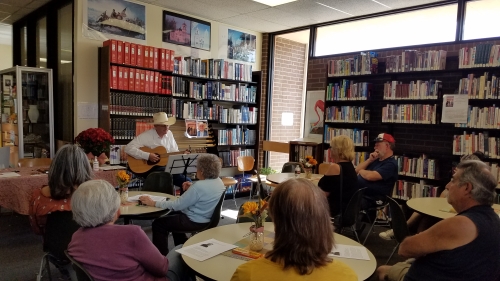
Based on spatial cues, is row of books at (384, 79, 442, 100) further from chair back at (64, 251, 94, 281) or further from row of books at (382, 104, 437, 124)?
chair back at (64, 251, 94, 281)

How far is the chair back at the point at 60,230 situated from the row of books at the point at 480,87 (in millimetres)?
4641

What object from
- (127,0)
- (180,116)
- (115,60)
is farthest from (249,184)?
(127,0)

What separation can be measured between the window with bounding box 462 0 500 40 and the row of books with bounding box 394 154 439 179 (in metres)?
1.77

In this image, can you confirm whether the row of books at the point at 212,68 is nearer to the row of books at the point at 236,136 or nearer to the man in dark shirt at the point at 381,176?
the row of books at the point at 236,136

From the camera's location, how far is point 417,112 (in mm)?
5008

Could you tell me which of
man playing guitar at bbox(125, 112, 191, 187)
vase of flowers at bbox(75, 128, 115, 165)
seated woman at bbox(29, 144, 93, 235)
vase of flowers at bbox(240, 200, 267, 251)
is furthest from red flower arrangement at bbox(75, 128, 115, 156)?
vase of flowers at bbox(240, 200, 267, 251)

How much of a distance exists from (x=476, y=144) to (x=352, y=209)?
2.16 m

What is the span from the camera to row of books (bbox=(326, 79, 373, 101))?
553 centimetres

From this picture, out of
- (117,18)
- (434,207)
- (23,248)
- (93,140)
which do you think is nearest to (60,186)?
(93,140)

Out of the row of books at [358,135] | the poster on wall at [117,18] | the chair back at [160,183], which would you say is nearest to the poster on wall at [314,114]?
the row of books at [358,135]

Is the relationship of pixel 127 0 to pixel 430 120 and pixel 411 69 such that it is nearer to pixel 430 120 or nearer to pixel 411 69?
pixel 411 69

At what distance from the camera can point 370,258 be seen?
2.04 m

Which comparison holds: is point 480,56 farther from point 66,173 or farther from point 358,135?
point 66,173

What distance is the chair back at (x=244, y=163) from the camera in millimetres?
6269
